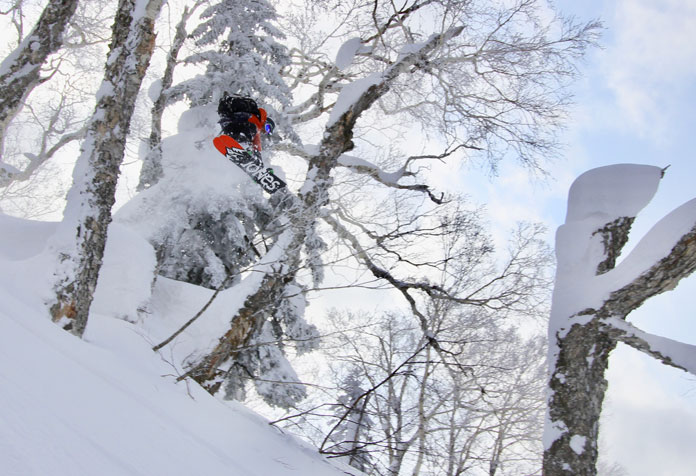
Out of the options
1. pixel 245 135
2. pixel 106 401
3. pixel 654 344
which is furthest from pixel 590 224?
pixel 245 135

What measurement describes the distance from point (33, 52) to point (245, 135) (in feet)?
10.0

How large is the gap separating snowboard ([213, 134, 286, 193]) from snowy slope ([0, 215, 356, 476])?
3131 mm

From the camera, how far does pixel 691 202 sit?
416cm

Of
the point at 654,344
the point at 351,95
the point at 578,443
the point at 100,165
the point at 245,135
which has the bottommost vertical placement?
the point at 578,443

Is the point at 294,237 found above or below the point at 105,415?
above

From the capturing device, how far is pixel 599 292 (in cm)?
439

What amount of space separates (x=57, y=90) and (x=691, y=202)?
17840 millimetres

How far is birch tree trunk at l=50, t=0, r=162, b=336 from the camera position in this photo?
416cm

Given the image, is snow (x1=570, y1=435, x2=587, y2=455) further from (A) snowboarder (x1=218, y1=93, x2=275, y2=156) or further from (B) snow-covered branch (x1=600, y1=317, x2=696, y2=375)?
(A) snowboarder (x1=218, y1=93, x2=275, y2=156)

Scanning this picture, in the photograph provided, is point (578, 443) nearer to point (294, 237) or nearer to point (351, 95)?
point (294, 237)

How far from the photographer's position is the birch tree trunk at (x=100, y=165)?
416 centimetres

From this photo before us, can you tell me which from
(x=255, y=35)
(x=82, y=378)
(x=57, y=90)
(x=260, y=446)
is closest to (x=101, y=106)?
(x=82, y=378)

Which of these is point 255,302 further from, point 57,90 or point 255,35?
point 57,90

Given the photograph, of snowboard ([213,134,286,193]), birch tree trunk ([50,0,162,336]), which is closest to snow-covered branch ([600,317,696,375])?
snowboard ([213,134,286,193])
